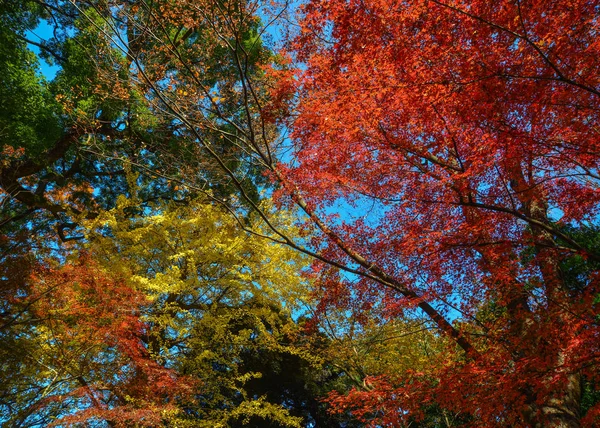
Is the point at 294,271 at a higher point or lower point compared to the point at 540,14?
higher

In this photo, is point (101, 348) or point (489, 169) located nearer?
point (489, 169)

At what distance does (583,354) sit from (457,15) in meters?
3.66

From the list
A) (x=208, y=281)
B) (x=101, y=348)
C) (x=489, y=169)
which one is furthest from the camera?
(x=208, y=281)

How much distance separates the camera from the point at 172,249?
965 centimetres

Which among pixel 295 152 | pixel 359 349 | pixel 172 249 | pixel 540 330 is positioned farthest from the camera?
pixel 359 349

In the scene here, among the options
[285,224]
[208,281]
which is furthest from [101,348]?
[285,224]

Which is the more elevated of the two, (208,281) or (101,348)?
(208,281)

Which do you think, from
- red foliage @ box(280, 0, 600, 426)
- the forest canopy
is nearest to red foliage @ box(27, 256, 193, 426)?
the forest canopy

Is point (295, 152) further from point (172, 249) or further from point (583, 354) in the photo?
point (172, 249)

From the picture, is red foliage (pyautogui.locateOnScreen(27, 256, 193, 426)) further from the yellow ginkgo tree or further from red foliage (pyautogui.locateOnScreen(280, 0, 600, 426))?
red foliage (pyautogui.locateOnScreen(280, 0, 600, 426))

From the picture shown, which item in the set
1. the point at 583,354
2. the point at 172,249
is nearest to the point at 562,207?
the point at 583,354

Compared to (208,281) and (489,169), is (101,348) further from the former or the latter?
(489,169)

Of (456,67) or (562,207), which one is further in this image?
(562,207)

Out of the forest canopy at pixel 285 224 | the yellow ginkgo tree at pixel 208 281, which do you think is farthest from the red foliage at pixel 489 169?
the yellow ginkgo tree at pixel 208 281
